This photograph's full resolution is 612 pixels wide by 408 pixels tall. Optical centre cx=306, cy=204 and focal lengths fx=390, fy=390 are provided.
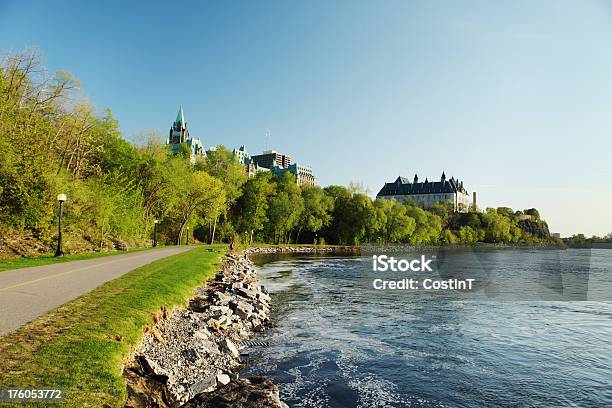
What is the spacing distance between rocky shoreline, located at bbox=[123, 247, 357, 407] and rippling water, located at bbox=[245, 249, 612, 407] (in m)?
0.98

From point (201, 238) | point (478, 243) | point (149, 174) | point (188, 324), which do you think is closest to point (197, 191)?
point (149, 174)

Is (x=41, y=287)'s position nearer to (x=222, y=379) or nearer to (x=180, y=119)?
(x=222, y=379)

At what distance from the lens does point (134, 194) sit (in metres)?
42.5

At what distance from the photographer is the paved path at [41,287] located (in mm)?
9445

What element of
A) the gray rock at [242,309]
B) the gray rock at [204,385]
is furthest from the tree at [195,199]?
the gray rock at [204,385]

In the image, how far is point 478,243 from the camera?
151 metres

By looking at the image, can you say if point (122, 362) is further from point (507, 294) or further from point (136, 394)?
point (507, 294)

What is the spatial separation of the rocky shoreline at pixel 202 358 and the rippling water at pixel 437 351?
976 mm

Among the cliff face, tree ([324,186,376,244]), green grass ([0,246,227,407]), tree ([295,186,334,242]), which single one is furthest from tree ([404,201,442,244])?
green grass ([0,246,227,407])

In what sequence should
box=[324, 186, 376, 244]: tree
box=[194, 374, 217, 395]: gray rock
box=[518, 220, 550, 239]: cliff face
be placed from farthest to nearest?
box=[518, 220, 550, 239]: cliff face
box=[324, 186, 376, 244]: tree
box=[194, 374, 217, 395]: gray rock

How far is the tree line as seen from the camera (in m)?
24.2

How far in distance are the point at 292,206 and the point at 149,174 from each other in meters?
36.5

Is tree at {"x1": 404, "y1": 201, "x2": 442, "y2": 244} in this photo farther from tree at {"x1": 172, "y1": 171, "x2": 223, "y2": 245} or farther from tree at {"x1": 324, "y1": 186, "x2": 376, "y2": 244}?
tree at {"x1": 172, "y1": 171, "x2": 223, "y2": 245}

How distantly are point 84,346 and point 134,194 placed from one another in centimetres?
3788
